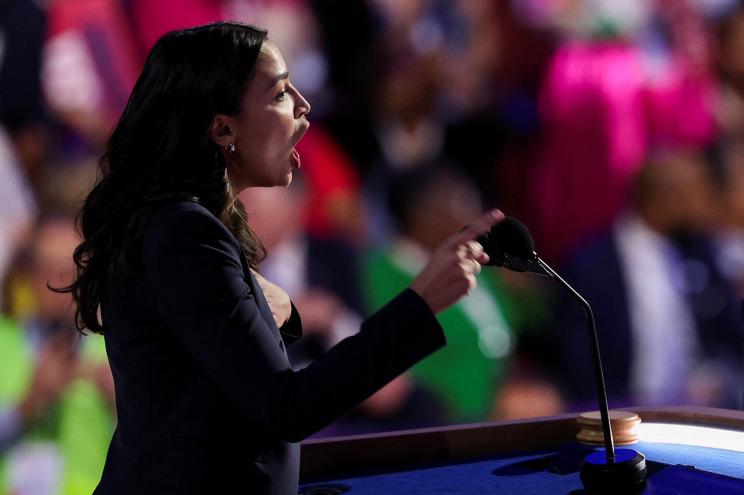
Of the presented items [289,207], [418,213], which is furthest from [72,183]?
[418,213]

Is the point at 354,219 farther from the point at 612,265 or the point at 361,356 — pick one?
the point at 361,356

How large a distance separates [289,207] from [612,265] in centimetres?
144

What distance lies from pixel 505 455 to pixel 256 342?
84 centimetres

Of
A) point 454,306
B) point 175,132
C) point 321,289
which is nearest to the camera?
point 175,132

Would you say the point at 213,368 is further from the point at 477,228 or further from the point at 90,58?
the point at 90,58

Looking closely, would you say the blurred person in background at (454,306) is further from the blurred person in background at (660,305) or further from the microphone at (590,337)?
the microphone at (590,337)

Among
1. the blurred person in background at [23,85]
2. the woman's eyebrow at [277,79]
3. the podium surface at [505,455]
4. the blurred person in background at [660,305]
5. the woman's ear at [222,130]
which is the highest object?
the woman's eyebrow at [277,79]

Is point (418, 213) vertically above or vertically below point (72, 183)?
below

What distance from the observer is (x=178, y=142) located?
1066 millimetres

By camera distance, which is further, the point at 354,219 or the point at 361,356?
the point at 354,219

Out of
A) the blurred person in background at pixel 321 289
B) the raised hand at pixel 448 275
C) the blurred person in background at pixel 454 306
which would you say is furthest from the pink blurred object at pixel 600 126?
the raised hand at pixel 448 275

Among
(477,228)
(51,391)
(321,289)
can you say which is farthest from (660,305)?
(477,228)

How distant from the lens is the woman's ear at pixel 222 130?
3.58 feet

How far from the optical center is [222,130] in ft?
3.62
